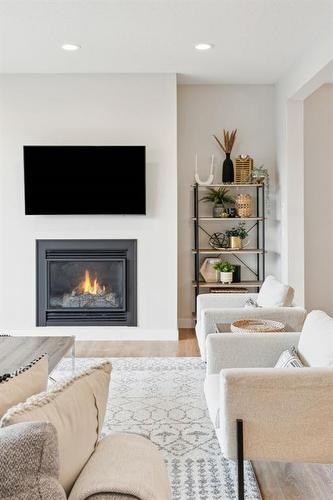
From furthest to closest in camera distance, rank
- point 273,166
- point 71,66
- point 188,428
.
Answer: point 273,166 → point 71,66 → point 188,428

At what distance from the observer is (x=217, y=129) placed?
640 centimetres

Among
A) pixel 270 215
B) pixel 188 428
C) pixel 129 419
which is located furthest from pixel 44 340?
pixel 270 215

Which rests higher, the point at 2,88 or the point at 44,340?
the point at 2,88

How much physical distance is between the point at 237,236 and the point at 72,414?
4970 millimetres

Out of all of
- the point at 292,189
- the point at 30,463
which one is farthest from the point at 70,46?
the point at 30,463

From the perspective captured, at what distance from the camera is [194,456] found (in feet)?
9.52

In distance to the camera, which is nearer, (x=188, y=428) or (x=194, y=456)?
(x=194, y=456)

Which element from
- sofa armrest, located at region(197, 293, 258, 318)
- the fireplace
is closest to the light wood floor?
sofa armrest, located at region(197, 293, 258, 318)

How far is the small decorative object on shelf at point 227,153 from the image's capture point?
20.2ft

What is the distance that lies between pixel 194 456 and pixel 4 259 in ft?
11.8

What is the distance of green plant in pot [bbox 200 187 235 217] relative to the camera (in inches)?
245

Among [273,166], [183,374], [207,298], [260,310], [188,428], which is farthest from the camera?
[273,166]

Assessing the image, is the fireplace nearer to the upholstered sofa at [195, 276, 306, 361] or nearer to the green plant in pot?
the green plant in pot

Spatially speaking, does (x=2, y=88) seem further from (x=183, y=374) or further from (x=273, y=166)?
(x=183, y=374)
